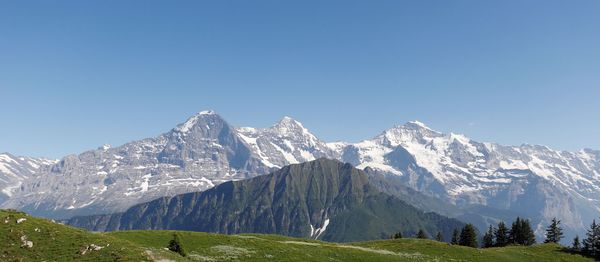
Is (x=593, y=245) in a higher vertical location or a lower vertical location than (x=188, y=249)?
higher

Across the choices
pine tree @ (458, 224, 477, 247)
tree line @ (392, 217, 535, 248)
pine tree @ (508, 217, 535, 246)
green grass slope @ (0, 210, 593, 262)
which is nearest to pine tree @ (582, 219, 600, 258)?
green grass slope @ (0, 210, 593, 262)

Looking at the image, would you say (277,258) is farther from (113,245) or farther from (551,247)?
(551,247)

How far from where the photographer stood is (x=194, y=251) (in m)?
61.5

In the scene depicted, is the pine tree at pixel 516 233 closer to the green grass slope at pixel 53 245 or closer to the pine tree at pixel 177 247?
the pine tree at pixel 177 247

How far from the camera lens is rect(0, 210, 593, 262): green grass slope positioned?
4659cm

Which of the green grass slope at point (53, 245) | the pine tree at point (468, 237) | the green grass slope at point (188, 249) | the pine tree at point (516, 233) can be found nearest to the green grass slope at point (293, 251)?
the green grass slope at point (188, 249)

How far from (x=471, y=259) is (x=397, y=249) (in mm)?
11956

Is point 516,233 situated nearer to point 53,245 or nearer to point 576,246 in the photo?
point 576,246

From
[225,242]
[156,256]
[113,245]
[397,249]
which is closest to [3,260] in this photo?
[113,245]

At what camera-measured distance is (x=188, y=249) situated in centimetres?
6241

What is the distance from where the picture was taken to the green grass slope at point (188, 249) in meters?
46.6

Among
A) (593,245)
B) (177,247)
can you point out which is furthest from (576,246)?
(177,247)

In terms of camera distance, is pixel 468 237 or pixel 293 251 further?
pixel 468 237

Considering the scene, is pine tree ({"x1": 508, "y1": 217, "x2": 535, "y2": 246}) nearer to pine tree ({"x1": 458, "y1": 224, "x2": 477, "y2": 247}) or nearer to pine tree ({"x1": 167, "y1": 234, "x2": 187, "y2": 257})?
pine tree ({"x1": 458, "y1": 224, "x2": 477, "y2": 247})
